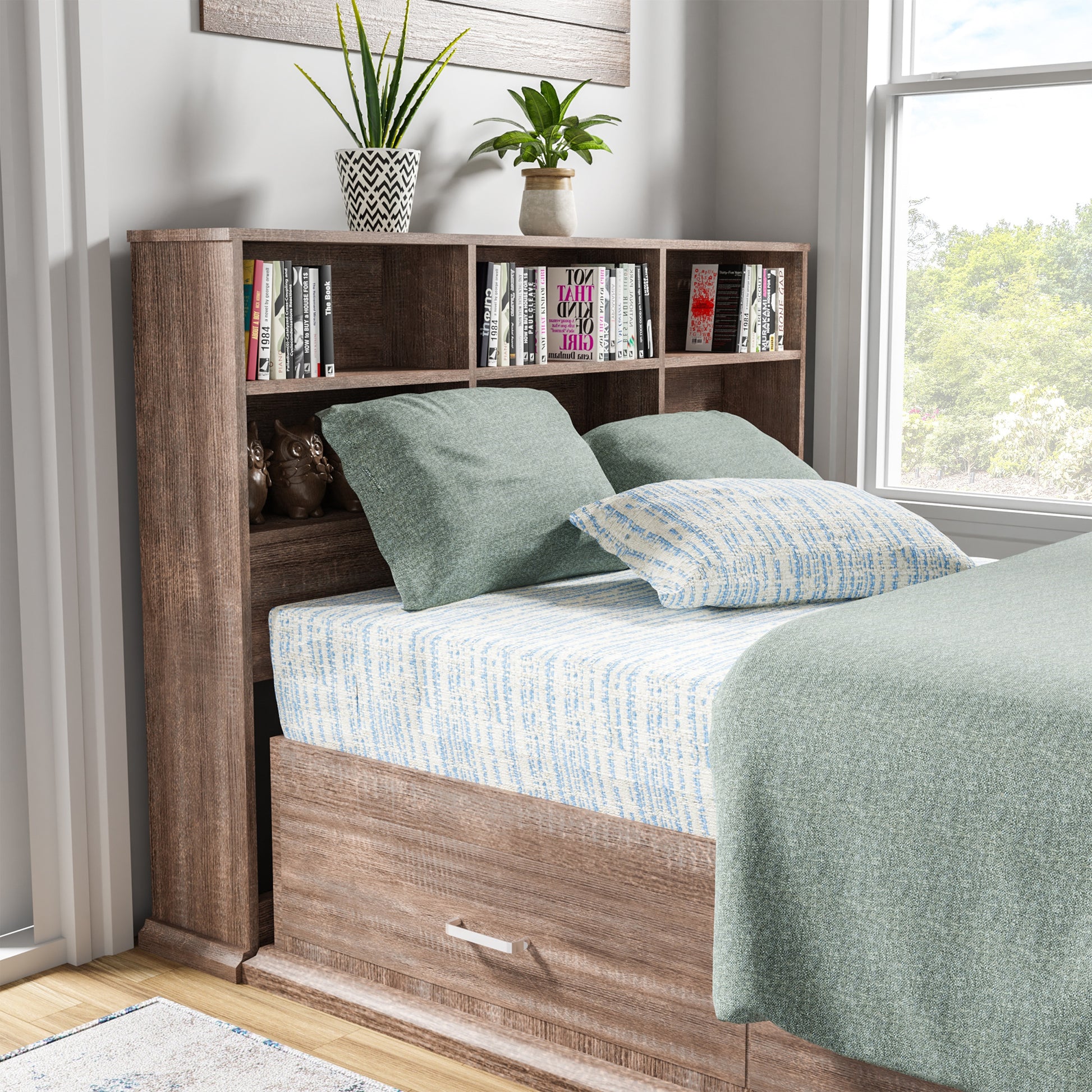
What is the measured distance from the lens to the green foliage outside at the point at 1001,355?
131 inches

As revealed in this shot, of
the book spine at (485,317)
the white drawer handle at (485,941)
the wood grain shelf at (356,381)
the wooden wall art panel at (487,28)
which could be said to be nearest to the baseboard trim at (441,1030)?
the white drawer handle at (485,941)

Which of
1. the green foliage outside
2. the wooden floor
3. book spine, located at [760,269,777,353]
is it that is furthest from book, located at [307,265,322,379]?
the green foliage outside

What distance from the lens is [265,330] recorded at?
2.27m

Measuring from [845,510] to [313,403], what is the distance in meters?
0.99

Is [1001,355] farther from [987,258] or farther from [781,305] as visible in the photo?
[781,305]

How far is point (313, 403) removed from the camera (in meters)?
2.64

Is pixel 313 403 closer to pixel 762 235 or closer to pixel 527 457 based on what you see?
pixel 527 457

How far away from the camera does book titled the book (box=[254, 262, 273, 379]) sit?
2.26 metres

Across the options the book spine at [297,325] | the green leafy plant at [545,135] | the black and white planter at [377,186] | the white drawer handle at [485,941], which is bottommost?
the white drawer handle at [485,941]

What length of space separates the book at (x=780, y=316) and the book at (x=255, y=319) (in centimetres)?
152

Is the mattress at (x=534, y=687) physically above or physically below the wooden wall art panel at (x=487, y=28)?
below

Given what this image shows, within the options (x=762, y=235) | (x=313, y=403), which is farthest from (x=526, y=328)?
(x=762, y=235)

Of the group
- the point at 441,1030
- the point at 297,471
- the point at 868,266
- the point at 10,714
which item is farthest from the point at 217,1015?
the point at 868,266

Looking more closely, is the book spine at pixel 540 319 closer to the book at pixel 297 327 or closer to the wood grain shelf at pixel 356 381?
the wood grain shelf at pixel 356 381
